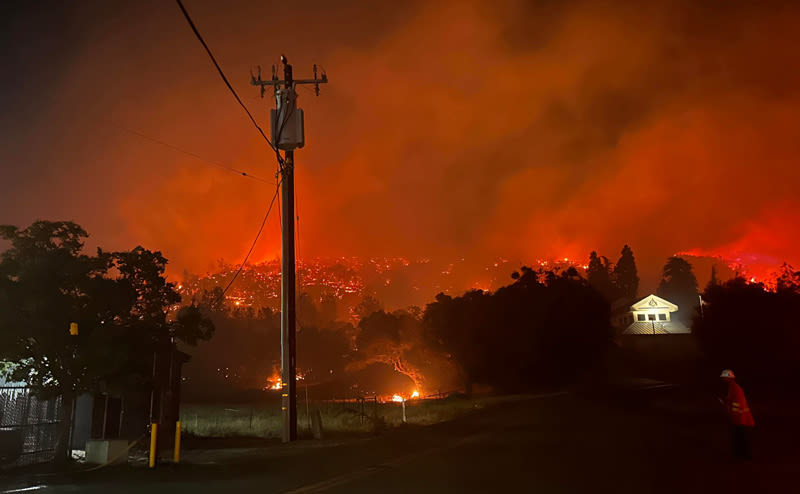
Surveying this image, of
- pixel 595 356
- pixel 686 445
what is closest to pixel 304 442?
pixel 686 445

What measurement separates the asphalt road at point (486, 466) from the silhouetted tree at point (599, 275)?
14144 cm

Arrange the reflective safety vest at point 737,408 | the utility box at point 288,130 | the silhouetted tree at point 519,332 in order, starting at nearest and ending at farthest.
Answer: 1. the reflective safety vest at point 737,408
2. the utility box at point 288,130
3. the silhouetted tree at point 519,332

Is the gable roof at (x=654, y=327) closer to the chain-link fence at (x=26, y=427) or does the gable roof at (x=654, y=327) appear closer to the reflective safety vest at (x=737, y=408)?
the reflective safety vest at (x=737, y=408)

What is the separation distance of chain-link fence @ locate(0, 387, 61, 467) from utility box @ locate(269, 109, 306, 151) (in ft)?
31.7

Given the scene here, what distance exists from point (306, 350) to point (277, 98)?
82840 mm

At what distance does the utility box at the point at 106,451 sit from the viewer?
1622 centimetres

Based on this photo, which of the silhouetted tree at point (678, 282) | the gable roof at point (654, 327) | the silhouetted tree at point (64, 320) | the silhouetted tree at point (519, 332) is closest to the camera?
the silhouetted tree at point (64, 320)

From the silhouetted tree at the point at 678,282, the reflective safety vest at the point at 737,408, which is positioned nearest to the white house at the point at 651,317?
the silhouetted tree at the point at 678,282

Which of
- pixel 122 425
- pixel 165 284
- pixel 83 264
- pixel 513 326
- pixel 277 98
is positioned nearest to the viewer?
pixel 83 264

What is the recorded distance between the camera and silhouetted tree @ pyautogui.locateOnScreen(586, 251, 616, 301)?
15850 centimetres

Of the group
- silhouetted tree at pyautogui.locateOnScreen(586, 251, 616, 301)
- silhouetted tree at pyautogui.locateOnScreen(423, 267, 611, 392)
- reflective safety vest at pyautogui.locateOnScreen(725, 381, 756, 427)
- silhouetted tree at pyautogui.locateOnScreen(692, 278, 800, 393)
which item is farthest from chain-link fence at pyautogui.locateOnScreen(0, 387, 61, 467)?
silhouetted tree at pyautogui.locateOnScreen(586, 251, 616, 301)

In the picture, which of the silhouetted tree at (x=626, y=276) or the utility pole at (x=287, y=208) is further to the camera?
the silhouetted tree at (x=626, y=276)

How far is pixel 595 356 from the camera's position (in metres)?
61.2

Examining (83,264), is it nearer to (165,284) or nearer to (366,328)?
(165,284)
